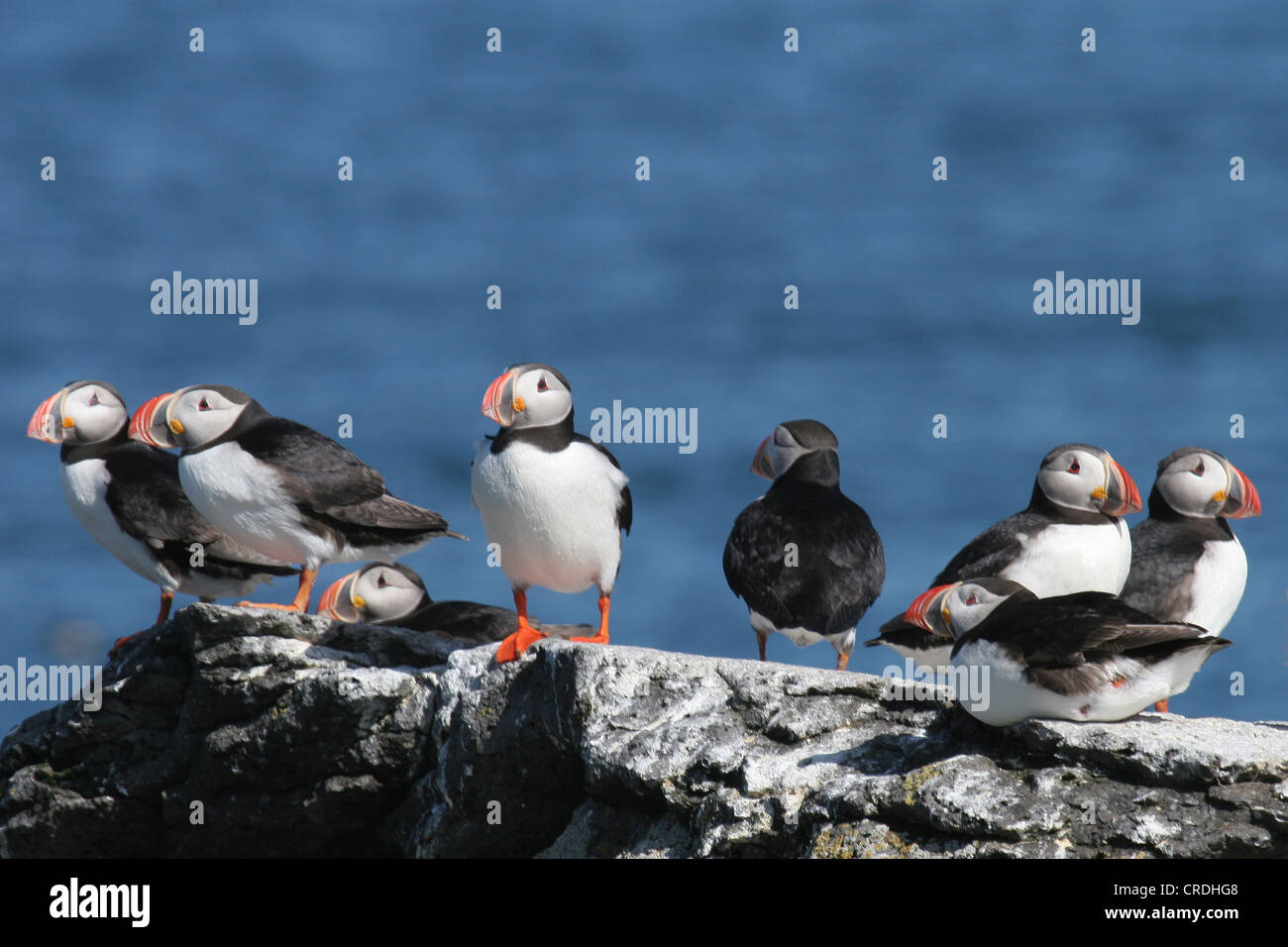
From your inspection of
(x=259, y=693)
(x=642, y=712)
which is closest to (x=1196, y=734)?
(x=642, y=712)

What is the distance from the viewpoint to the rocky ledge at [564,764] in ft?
20.5

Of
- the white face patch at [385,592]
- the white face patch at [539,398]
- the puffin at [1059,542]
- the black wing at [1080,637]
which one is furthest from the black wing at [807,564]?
the black wing at [1080,637]

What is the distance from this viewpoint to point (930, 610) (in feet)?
25.2

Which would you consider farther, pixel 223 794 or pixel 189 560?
pixel 189 560

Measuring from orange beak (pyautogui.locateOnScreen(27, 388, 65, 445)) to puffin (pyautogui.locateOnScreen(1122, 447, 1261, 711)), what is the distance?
6589 mm

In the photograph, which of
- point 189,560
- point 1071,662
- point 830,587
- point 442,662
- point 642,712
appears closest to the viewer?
point 1071,662

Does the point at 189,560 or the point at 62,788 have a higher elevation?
the point at 189,560

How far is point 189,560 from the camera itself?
34.2ft

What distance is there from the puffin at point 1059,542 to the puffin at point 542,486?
5.47ft

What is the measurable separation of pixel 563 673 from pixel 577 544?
1.15 metres

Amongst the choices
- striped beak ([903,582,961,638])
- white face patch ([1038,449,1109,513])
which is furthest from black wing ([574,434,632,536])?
white face patch ([1038,449,1109,513])

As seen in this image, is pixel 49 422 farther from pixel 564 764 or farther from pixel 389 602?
Answer: pixel 564 764
